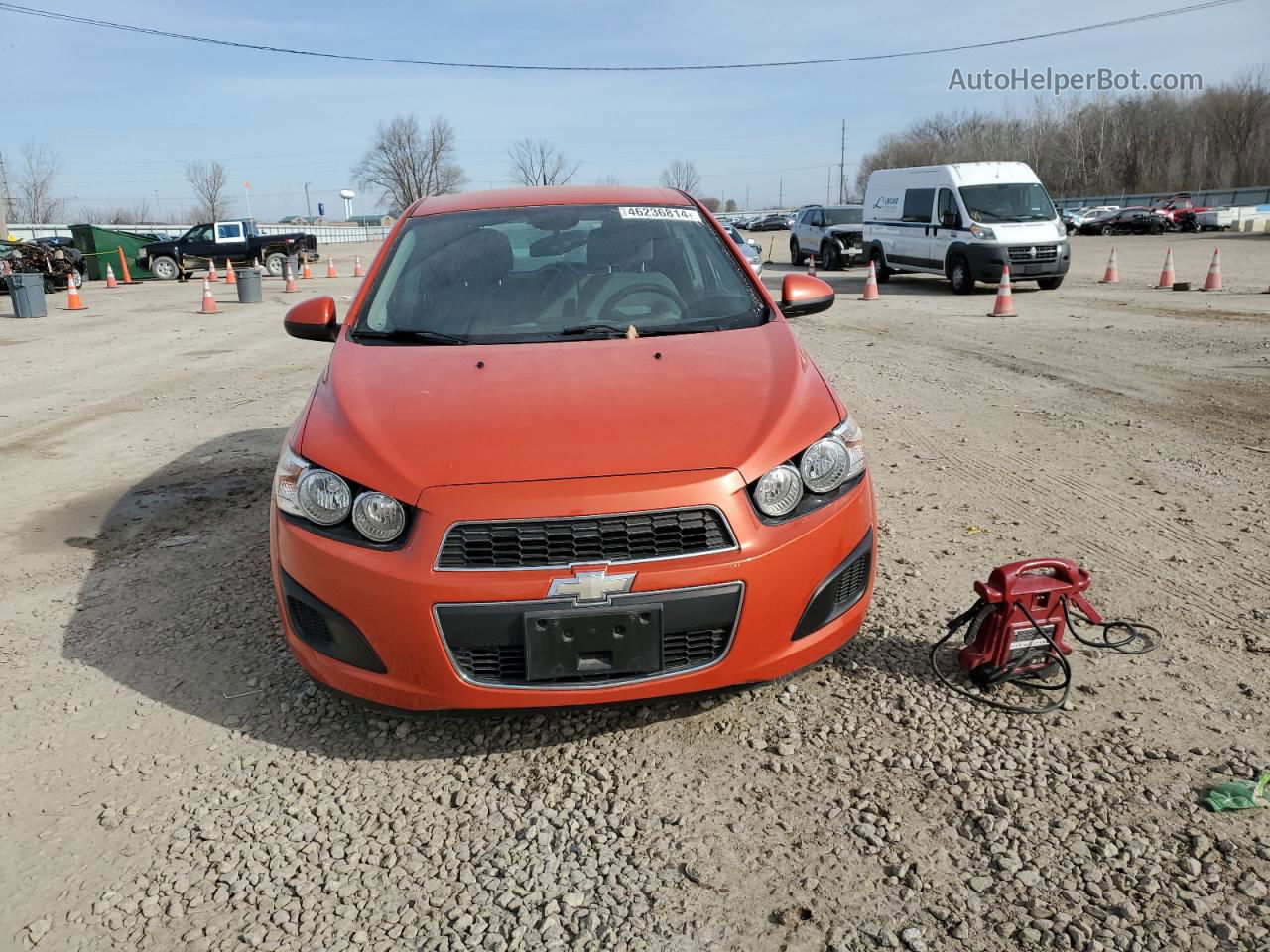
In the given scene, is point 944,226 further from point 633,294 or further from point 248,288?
point 633,294

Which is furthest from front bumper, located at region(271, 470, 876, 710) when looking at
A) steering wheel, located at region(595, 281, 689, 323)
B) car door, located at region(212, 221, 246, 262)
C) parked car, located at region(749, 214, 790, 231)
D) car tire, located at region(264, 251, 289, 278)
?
parked car, located at region(749, 214, 790, 231)

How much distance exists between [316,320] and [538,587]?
2018mm

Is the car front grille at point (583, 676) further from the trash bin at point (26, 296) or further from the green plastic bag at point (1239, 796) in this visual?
the trash bin at point (26, 296)

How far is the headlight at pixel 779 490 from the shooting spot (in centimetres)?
250

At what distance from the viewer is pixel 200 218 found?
9075cm

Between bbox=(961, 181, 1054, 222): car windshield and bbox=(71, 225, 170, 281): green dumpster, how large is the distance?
24.5 m

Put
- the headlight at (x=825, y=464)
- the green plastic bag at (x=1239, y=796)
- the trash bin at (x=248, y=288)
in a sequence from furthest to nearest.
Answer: the trash bin at (x=248, y=288)
the headlight at (x=825, y=464)
the green plastic bag at (x=1239, y=796)

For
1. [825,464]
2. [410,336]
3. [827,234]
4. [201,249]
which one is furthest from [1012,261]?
[201,249]

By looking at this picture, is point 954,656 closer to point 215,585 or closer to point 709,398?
point 709,398

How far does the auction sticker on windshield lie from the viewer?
403cm

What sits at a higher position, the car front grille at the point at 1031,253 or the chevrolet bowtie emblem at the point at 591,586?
the car front grille at the point at 1031,253

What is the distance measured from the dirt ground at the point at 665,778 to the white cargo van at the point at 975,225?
11767 millimetres

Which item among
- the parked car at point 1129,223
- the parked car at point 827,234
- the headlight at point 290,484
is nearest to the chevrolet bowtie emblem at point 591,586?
the headlight at point 290,484

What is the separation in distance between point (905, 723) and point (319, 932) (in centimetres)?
170
